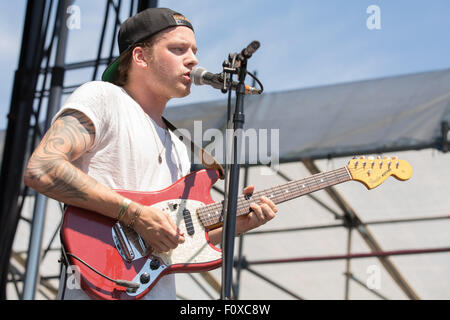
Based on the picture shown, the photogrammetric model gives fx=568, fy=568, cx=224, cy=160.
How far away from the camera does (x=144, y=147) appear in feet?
7.79

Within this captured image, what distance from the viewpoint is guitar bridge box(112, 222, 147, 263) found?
2.22 meters

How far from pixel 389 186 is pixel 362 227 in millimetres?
640

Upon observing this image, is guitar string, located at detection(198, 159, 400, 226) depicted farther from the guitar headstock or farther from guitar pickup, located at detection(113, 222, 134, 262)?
guitar pickup, located at detection(113, 222, 134, 262)

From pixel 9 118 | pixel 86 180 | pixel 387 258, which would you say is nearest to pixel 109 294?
pixel 86 180

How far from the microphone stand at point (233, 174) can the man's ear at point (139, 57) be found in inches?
24.0

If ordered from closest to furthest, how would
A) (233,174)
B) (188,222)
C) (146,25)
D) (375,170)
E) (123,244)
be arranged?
(233,174), (123,244), (188,222), (146,25), (375,170)

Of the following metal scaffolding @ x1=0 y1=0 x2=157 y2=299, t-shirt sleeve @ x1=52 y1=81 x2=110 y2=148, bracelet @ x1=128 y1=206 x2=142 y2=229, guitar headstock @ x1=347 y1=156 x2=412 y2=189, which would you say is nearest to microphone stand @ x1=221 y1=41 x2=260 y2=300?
bracelet @ x1=128 y1=206 x2=142 y2=229

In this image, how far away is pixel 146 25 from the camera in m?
2.60

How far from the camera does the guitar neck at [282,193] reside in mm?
2541

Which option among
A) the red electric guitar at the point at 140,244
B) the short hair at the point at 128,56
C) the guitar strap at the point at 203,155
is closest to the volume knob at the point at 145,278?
the red electric guitar at the point at 140,244

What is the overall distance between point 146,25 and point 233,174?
1.02 meters

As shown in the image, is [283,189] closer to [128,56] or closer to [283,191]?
[283,191]

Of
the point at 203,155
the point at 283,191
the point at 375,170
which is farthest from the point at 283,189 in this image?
the point at 375,170
